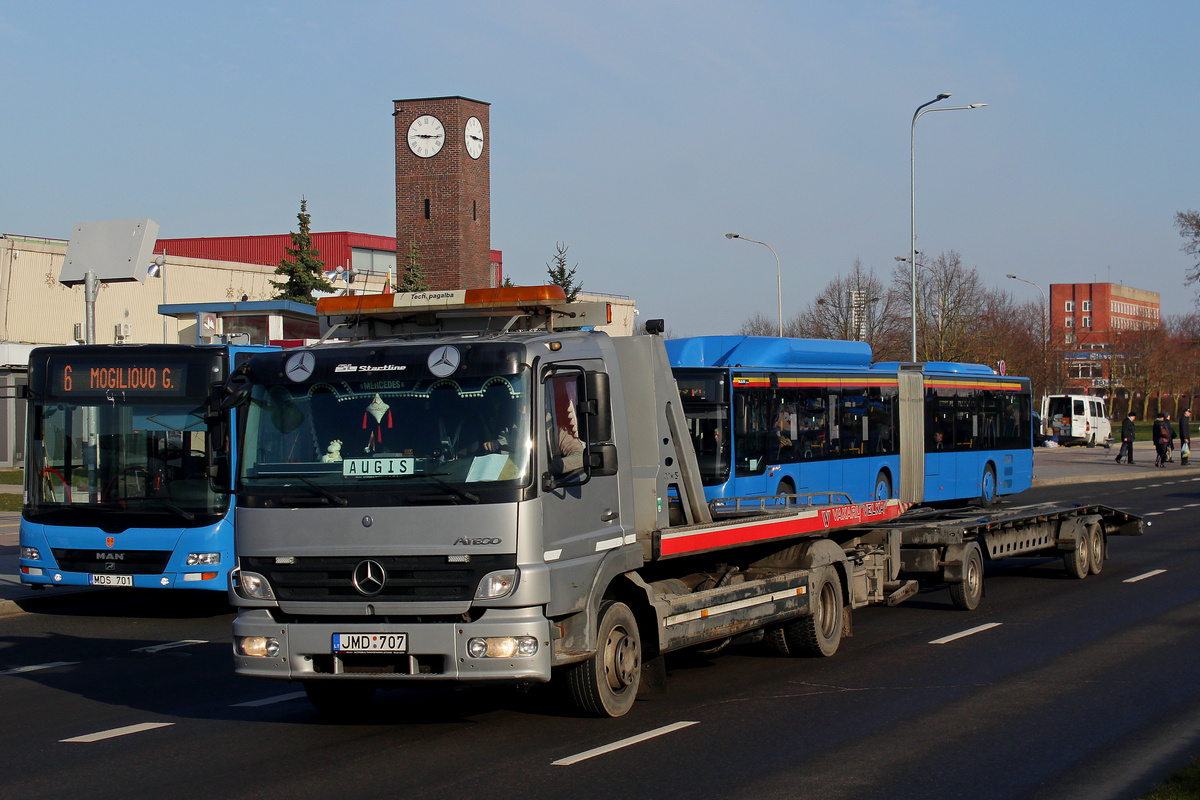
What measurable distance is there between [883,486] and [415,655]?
17034 mm

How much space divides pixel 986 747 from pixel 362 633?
12.3 ft

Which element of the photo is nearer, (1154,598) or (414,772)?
(414,772)

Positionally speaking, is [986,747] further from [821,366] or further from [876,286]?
[876,286]

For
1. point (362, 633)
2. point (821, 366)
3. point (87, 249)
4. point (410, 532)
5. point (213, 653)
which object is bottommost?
point (213, 653)

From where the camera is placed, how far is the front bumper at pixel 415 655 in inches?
283

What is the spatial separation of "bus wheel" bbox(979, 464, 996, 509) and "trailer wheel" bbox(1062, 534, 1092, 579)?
10538mm

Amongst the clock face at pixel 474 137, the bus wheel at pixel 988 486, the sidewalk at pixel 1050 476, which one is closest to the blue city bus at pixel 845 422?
the bus wheel at pixel 988 486

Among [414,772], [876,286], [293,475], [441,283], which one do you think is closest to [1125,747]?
[414,772]

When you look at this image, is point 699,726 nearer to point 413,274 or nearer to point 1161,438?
point 413,274

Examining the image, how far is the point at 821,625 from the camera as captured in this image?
10.6 metres

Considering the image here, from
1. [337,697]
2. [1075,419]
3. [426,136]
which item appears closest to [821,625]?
[337,697]

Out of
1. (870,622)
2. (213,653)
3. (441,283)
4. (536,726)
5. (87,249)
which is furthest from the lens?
(441,283)

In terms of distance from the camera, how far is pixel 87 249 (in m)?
21.2

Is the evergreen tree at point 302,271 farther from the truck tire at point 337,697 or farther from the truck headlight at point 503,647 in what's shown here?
the truck headlight at point 503,647
